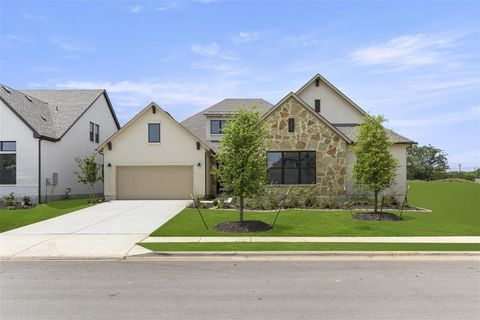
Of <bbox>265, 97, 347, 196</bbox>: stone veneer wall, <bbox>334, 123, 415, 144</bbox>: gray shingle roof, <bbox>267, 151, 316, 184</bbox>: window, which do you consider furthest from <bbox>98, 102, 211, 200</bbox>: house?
<bbox>334, 123, 415, 144</bbox>: gray shingle roof

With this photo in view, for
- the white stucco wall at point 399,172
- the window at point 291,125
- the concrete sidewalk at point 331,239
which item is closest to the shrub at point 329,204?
the white stucco wall at point 399,172

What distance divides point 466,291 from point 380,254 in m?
3.31

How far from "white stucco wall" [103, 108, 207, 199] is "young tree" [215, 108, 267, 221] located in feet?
42.7

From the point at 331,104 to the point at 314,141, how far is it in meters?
4.77

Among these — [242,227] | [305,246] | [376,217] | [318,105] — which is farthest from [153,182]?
[305,246]

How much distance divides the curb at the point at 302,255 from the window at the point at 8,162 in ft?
62.7

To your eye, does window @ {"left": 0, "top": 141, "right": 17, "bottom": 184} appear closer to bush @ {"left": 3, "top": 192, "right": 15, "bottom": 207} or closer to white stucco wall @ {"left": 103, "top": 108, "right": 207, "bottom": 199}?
bush @ {"left": 3, "top": 192, "right": 15, "bottom": 207}

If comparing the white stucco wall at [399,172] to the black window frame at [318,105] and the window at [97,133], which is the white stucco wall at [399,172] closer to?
the black window frame at [318,105]

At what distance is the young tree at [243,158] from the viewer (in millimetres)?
15180

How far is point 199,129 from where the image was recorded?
36156 mm

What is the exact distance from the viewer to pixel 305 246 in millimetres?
11617

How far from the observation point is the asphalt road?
6.23 m

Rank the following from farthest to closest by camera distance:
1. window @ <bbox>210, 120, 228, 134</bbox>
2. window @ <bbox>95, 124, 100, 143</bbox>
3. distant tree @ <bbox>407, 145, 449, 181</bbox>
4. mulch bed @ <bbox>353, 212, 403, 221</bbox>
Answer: distant tree @ <bbox>407, 145, 449, 181</bbox>, window @ <bbox>95, 124, 100, 143</bbox>, window @ <bbox>210, 120, 228, 134</bbox>, mulch bed @ <bbox>353, 212, 403, 221</bbox>

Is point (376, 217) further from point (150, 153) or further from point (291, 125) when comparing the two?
point (150, 153)
